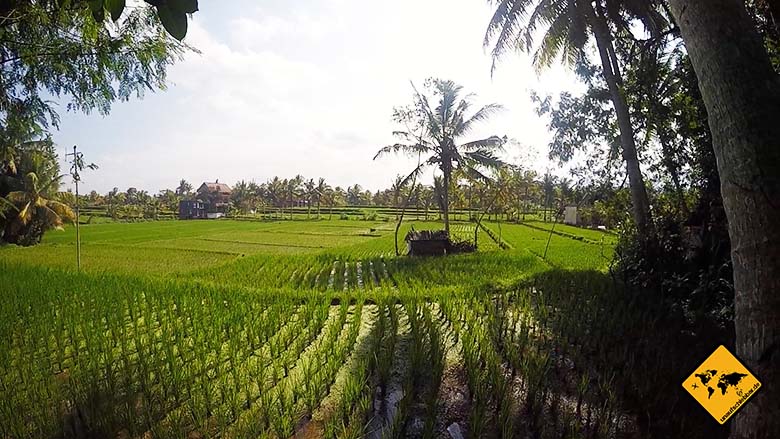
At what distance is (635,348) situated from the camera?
3.59m

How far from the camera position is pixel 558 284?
6750mm

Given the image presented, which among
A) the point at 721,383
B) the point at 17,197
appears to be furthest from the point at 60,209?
the point at 721,383

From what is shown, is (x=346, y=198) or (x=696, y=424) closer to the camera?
(x=696, y=424)

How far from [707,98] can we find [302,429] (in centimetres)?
280

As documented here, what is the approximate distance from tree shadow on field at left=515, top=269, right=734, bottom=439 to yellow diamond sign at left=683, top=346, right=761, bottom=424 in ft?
4.08

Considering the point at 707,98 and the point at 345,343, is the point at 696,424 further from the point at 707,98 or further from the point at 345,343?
the point at 345,343

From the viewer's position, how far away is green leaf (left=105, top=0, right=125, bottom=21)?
948mm

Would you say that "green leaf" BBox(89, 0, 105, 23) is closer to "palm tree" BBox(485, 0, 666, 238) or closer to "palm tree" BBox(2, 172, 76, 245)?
"palm tree" BBox(485, 0, 666, 238)

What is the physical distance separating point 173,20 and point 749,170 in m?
2.01

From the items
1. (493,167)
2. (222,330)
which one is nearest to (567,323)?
(222,330)

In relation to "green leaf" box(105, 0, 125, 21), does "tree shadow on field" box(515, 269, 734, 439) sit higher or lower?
lower

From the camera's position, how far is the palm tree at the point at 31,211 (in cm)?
2066

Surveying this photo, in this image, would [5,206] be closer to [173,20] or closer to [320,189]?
[173,20]

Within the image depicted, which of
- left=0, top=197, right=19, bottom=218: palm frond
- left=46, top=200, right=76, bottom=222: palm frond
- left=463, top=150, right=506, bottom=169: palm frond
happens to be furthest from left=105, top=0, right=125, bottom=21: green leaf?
left=46, top=200, right=76, bottom=222: palm frond
